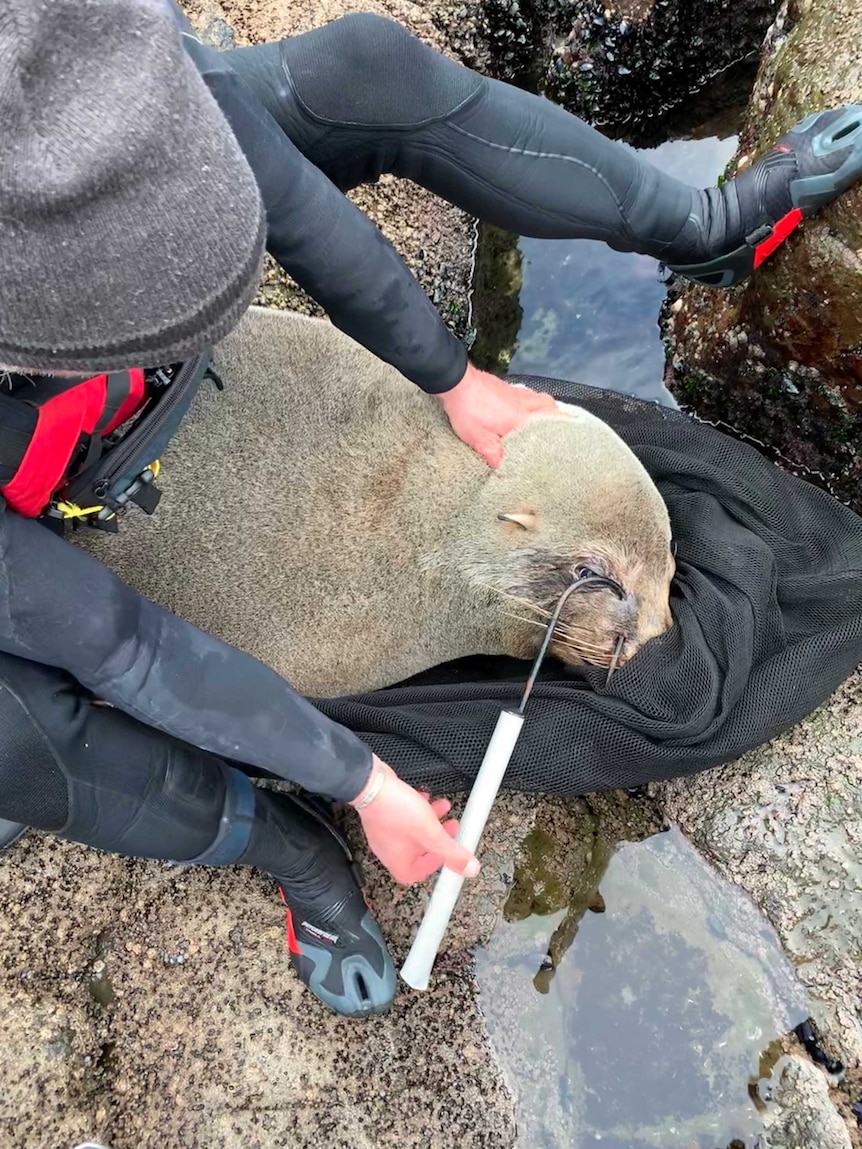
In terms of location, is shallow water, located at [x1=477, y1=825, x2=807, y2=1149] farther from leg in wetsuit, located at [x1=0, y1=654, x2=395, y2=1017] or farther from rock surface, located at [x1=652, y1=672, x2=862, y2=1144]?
leg in wetsuit, located at [x1=0, y1=654, x2=395, y2=1017]

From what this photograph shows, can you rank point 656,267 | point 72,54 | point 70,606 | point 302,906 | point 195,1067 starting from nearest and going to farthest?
point 72,54 → point 70,606 → point 195,1067 → point 302,906 → point 656,267

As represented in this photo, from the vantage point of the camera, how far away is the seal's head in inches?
118

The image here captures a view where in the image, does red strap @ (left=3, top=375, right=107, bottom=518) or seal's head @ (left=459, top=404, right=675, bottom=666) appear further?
seal's head @ (left=459, top=404, right=675, bottom=666)

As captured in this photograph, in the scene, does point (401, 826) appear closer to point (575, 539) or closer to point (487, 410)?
point (575, 539)

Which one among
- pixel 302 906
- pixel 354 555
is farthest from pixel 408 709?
pixel 302 906

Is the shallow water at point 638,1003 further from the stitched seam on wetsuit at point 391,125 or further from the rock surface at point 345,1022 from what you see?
the stitched seam on wetsuit at point 391,125

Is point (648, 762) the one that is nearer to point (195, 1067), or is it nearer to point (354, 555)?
point (354, 555)

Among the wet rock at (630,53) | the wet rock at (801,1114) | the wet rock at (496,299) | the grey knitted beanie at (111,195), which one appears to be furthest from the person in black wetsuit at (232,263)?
A: the wet rock at (801,1114)

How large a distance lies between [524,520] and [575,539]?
0.19 metres

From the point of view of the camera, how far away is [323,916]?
2992 mm

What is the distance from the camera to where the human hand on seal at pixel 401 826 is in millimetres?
2395

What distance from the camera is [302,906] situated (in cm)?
302

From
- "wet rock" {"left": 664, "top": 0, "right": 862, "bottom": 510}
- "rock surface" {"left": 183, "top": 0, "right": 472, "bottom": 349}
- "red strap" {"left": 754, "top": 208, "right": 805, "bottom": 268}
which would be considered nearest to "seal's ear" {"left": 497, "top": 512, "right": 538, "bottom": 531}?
"wet rock" {"left": 664, "top": 0, "right": 862, "bottom": 510}

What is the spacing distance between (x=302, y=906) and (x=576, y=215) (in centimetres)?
263
